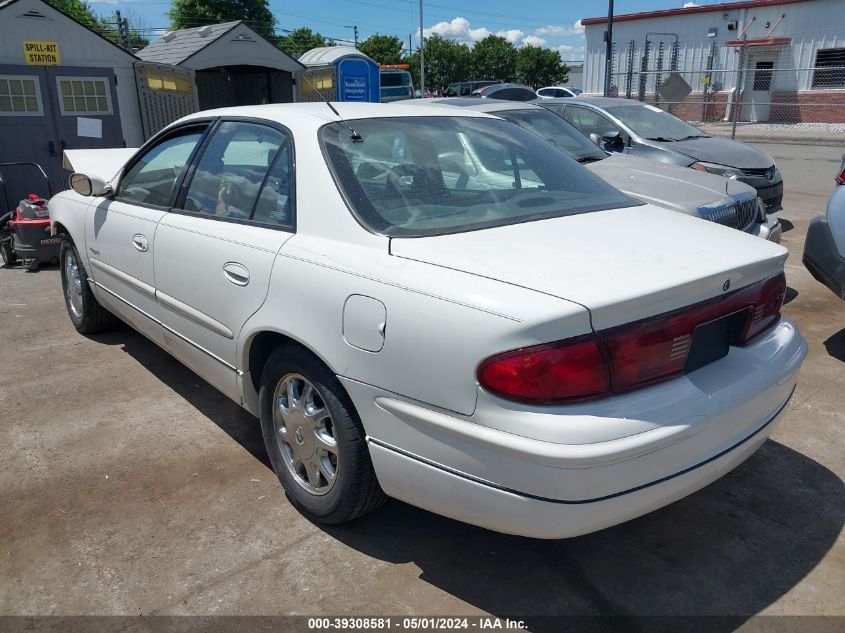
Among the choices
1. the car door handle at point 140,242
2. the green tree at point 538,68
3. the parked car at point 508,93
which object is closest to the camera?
the car door handle at point 140,242

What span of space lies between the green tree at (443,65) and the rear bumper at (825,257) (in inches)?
2117

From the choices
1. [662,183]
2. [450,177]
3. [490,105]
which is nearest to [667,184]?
Answer: [662,183]

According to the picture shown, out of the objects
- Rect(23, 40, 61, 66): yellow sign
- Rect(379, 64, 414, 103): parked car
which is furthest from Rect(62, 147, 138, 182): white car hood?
Rect(379, 64, 414, 103): parked car

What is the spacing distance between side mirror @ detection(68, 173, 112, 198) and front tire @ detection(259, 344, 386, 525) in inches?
81.2

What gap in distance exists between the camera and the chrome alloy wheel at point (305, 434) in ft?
9.05

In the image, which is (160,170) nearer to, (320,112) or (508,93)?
(320,112)

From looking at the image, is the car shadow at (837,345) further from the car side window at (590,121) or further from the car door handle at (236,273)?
the car side window at (590,121)

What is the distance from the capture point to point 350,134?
10.0 ft

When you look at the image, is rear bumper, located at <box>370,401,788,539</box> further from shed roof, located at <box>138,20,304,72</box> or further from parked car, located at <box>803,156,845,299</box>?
shed roof, located at <box>138,20,304,72</box>

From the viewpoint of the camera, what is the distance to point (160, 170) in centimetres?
402

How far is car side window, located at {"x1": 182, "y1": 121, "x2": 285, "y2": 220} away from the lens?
3.19 metres

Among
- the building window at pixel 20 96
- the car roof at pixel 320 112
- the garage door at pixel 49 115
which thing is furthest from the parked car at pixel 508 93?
the car roof at pixel 320 112

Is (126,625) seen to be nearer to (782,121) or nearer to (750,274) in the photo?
(750,274)

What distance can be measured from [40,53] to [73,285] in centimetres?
648
